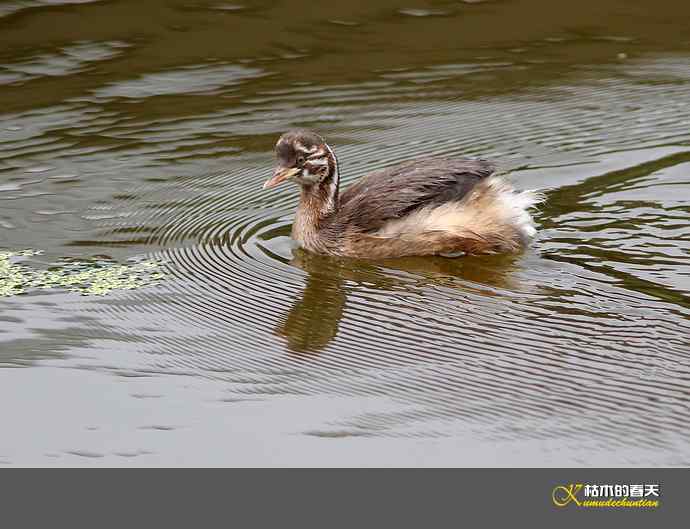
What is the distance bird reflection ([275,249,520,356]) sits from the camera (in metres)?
6.88

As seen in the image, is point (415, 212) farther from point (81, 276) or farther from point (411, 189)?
point (81, 276)

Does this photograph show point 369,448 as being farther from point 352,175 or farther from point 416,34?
point 416,34

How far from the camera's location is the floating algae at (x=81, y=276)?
742 centimetres

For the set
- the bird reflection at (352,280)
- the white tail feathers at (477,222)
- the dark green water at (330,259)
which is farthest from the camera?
the white tail feathers at (477,222)

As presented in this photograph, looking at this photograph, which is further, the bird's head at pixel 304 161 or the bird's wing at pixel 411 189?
the bird's head at pixel 304 161

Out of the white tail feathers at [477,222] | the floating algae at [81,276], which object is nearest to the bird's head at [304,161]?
the white tail feathers at [477,222]

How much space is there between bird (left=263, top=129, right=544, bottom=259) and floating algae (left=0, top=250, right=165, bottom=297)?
1150 mm

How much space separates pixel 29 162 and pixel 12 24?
3095mm

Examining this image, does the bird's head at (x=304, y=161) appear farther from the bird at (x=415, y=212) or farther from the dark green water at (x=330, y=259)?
the dark green water at (x=330, y=259)

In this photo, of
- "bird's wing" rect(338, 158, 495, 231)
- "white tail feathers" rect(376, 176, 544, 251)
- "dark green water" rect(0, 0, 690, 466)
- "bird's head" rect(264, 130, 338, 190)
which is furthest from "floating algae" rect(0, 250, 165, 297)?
"white tail feathers" rect(376, 176, 544, 251)

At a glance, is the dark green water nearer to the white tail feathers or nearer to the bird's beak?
the white tail feathers

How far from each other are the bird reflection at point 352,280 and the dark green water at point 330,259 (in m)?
0.03

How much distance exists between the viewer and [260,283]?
7621mm
